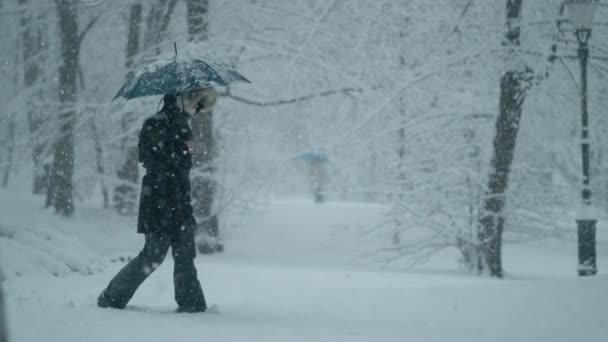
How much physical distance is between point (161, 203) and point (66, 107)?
11265mm

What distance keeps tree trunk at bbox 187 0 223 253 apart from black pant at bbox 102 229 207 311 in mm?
6928

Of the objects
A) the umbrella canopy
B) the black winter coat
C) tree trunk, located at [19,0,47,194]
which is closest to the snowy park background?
tree trunk, located at [19,0,47,194]

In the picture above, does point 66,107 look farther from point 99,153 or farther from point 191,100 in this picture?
point 191,100

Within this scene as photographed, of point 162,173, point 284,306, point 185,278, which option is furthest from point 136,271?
point 284,306

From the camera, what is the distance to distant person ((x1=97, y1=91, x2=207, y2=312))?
186 inches

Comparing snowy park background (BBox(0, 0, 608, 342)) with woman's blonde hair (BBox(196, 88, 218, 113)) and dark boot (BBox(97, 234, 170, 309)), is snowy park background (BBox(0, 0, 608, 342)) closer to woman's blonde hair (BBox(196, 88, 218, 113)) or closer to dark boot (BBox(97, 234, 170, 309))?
dark boot (BBox(97, 234, 170, 309))

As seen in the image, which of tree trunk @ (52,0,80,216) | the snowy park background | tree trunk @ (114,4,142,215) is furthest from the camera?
tree trunk @ (52,0,80,216)

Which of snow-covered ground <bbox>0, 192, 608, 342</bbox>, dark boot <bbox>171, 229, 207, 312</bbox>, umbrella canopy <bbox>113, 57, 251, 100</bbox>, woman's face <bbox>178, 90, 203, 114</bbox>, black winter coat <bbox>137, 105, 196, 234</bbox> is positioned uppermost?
umbrella canopy <bbox>113, 57, 251, 100</bbox>

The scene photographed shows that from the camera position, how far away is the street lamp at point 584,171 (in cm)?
800

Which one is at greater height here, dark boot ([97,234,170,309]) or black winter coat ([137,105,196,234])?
black winter coat ([137,105,196,234])

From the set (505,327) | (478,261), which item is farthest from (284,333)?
(478,261)

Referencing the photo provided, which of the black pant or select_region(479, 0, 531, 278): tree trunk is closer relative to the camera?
the black pant

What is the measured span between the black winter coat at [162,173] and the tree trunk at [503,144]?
21.4ft

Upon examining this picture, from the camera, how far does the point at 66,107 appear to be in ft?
48.6
